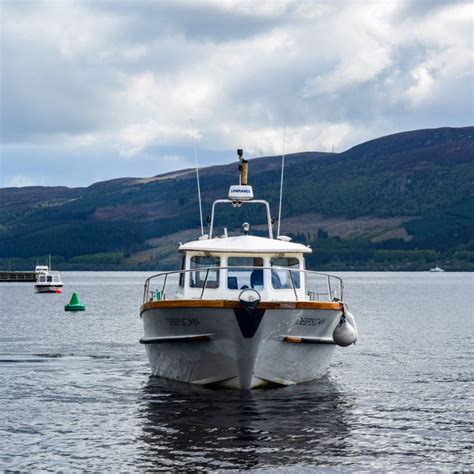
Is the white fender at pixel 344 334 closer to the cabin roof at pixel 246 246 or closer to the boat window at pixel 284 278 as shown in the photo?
the boat window at pixel 284 278

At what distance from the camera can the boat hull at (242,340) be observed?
84.7 feet

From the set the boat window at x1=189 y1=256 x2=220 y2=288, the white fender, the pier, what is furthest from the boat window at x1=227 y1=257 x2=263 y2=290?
the pier

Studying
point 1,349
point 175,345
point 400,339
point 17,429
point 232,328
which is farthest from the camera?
point 400,339

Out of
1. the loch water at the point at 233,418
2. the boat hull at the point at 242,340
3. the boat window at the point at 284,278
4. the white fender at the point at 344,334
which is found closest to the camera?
the loch water at the point at 233,418

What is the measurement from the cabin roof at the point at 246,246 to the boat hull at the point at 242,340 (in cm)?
229

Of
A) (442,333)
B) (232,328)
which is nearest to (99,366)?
(232,328)

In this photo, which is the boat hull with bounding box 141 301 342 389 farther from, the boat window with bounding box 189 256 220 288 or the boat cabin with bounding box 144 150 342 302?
the boat window with bounding box 189 256 220 288

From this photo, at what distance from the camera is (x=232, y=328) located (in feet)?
84.7

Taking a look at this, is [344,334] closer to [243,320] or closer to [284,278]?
[284,278]

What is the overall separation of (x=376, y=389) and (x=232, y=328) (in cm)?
741

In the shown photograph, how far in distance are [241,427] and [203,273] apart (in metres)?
6.78

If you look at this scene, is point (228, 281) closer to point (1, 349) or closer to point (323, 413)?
point (323, 413)

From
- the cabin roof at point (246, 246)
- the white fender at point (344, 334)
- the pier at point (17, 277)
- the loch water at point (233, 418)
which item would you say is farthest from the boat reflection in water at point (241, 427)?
the pier at point (17, 277)

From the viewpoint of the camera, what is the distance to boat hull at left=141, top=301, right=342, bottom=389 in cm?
2583
